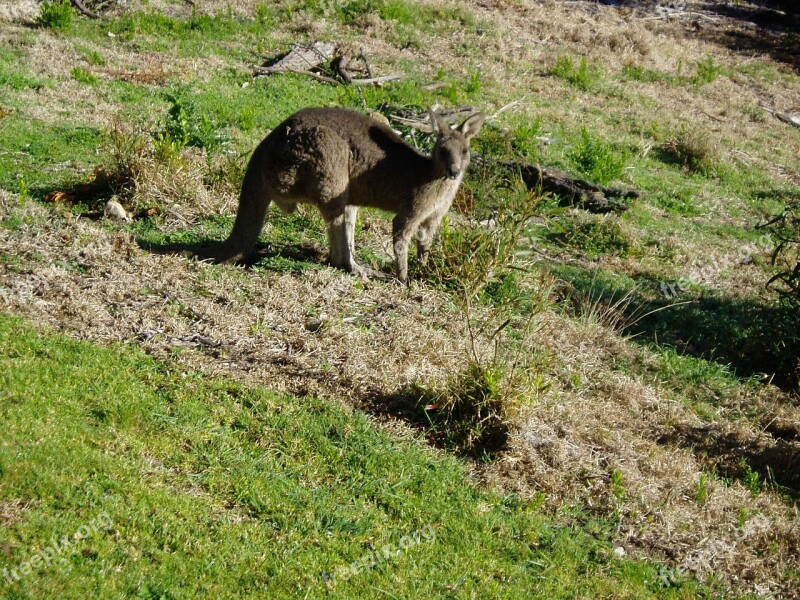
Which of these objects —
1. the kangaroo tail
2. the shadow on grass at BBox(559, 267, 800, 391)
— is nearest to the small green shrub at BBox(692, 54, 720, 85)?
the shadow on grass at BBox(559, 267, 800, 391)

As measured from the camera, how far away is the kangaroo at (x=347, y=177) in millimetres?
7285

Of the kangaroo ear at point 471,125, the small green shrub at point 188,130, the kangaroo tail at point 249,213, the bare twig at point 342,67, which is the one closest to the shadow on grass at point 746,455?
the kangaroo ear at point 471,125

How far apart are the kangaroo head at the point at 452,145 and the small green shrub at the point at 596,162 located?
14.3 feet

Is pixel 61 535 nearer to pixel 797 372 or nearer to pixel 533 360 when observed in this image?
pixel 533 360

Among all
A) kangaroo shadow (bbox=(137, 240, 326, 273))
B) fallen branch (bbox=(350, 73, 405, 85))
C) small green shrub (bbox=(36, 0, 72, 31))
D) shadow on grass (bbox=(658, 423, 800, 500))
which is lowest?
shadow on grass (bbox=(658, 423, 800, 500))

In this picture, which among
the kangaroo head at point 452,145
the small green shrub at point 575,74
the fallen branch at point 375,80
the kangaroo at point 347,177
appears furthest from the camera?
the small green shrub at point 575,74

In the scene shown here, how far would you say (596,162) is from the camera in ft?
39.5

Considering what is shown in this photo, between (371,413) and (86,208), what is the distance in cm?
420

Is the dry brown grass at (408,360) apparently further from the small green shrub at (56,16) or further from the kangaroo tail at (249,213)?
the small green shrub at (56,16)

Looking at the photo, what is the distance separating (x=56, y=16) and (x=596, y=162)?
9715mm

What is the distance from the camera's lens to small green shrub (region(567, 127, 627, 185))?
39.2ft

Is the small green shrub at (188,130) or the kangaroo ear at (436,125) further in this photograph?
the small green shrub at (188,130)

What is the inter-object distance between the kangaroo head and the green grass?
9.77ft

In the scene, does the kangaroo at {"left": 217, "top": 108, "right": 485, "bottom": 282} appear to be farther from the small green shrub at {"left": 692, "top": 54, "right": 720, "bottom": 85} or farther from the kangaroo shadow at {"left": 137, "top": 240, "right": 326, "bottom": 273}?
the small green shrub at {"left": 692, "top": 54, "right": 720, "bottom": 85}
